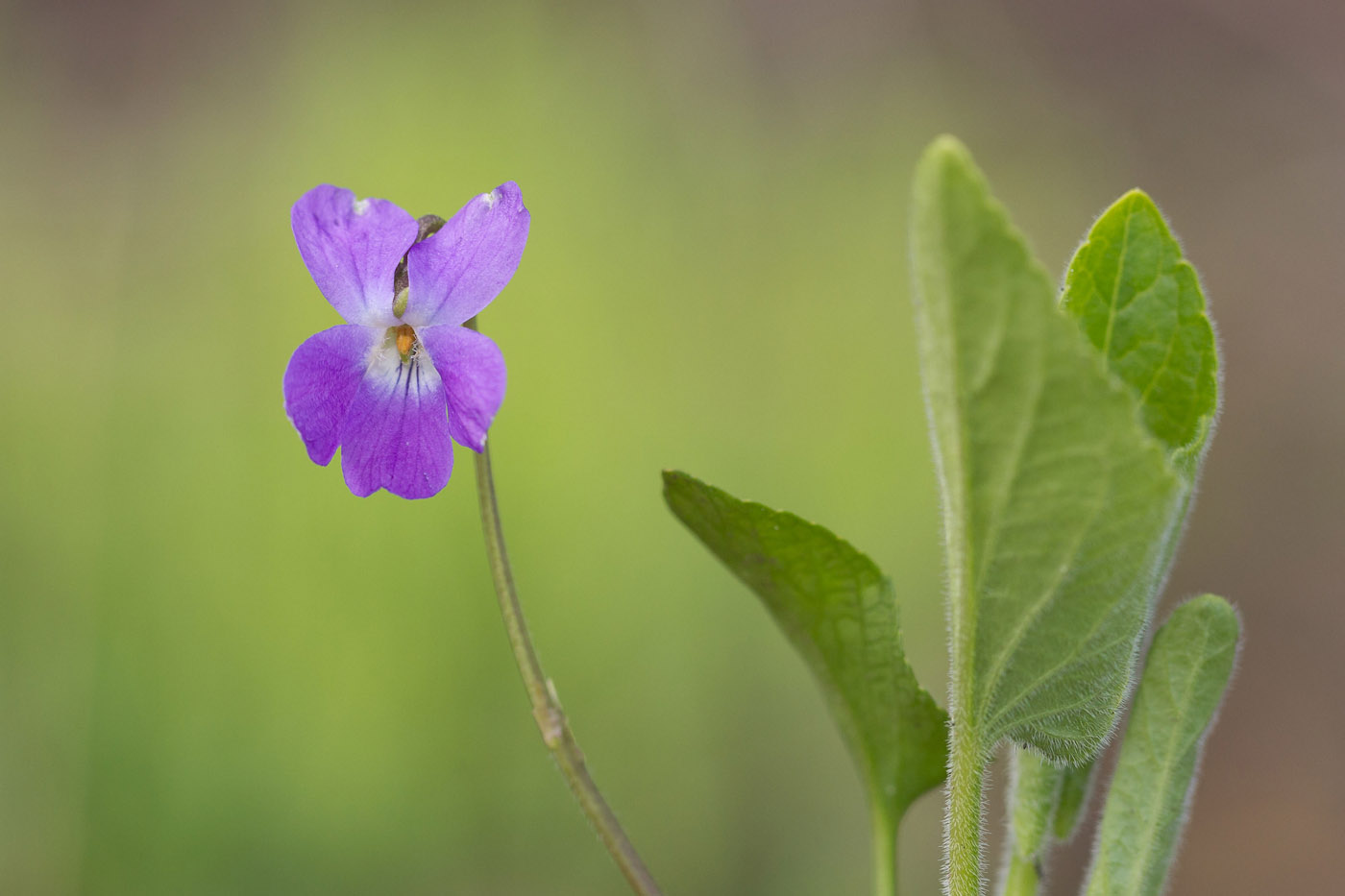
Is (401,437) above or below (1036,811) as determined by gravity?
above

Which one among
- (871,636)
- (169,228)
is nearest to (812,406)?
(169,228)

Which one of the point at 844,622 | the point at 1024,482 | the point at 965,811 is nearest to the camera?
the point at 1024,482

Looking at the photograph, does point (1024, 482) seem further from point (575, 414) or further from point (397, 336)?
point (575, 414)

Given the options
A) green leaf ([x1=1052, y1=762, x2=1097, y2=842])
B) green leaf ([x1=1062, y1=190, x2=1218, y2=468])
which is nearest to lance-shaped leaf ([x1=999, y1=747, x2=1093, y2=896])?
green leaf ([x1=1052, y1=762, x2=1097, y2=842])

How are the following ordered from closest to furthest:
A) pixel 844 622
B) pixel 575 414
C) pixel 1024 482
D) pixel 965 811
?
pixel 1024 482 < pixel 965 811 < pixel 844 622 < pixel 575 414

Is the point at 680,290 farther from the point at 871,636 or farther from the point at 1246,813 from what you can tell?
the point at 871,636

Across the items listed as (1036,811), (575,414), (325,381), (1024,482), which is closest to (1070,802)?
(1036,811)

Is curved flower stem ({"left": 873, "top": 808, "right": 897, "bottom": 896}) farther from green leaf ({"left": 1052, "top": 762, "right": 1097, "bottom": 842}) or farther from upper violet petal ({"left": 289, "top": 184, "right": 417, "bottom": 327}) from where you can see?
upper violet petal ({"left": 289, "top": 184, "right": 417, "bottom": 327})
